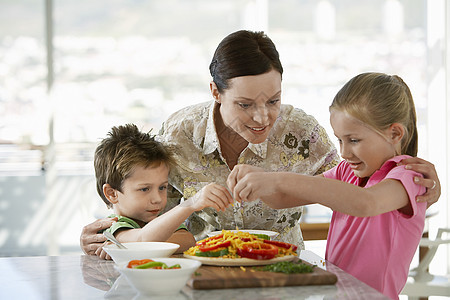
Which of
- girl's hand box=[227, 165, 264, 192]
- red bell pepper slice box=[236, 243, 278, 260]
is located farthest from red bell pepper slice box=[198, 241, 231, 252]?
girl's hand box=[227, 165, 264, 192]

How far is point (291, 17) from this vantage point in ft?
19.1

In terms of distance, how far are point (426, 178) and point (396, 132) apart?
15 cm

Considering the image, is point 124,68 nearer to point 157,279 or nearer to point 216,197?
point 216,197

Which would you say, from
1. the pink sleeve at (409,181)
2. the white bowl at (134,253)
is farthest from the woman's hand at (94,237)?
the pink sleeve at (409,181)

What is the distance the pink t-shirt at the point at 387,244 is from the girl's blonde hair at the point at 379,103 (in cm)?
10

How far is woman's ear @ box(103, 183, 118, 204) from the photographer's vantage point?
6.60 feet

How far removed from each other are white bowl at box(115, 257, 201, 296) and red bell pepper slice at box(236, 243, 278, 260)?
0.76ft

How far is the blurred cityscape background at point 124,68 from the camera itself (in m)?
5.51

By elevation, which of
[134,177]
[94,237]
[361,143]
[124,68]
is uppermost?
[124,68]

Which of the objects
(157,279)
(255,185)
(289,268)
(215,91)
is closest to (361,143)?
(255,185)

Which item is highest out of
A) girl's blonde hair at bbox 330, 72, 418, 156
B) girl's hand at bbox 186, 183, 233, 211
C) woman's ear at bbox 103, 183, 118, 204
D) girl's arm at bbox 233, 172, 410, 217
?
girl's blonde hair at bbox 330, 72, 418, 156

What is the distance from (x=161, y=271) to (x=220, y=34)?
482cm

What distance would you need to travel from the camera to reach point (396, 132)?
65.6 inches

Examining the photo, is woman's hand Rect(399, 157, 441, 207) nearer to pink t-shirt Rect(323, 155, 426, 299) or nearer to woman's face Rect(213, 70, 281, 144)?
pink t-shirt Rect(323, 155, 426, 299)
